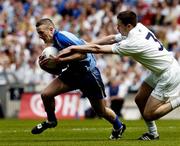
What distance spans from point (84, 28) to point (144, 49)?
1527 centimetres

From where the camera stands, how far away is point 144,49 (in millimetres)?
13250

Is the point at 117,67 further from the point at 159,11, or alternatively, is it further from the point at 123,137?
the point at 123,137

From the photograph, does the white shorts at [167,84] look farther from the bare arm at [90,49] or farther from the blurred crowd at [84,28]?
the blurred crowd at [84,28]

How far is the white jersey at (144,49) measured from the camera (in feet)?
43.0

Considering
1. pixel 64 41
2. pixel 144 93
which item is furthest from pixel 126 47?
pixel 64 41

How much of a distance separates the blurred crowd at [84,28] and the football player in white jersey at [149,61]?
449 inches

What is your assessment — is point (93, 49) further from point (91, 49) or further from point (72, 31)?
point (72, 31)

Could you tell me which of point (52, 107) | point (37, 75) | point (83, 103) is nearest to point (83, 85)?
point (52, 107)

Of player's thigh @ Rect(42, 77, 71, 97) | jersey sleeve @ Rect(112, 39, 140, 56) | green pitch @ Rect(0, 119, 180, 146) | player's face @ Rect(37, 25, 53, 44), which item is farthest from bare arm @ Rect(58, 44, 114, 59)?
green pitch @ Rect(0, 119, 180, 146)

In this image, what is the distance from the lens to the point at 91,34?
28234mm

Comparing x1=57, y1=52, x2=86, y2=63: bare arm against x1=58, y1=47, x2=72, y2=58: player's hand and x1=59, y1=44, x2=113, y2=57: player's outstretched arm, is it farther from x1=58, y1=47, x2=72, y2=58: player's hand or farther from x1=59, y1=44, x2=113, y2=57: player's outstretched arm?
x1=59, y1=44, x2=113, y2=57: player's outstretched arm

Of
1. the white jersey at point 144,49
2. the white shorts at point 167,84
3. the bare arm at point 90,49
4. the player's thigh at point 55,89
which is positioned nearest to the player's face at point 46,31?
the player's thigh at point 55,89

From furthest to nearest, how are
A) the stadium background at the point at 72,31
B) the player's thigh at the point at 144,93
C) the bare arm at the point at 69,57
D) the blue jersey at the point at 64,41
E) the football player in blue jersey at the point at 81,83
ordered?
the stadium background at the point at 72,31
the football player in blue jersey at the point at 81,83
the blue jersey at the point at 64,41
the player's thigh at the point at 144,93
the bare arm at the point at 69,57

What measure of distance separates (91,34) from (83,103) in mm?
3411
